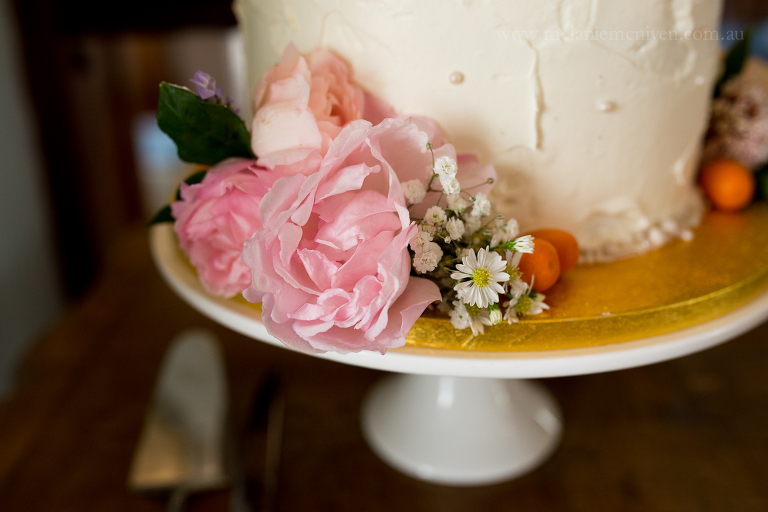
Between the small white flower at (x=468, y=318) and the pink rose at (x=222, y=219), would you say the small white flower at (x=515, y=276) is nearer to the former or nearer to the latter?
the small white flower at (x=468, y=318)

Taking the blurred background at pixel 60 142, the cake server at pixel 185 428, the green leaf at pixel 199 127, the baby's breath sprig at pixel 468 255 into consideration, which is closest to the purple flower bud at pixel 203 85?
the green leaf at pixel 199 127

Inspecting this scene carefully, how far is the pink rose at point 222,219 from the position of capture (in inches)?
23.2

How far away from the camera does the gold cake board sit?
57 cm

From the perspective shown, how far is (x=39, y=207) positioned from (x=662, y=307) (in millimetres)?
1760

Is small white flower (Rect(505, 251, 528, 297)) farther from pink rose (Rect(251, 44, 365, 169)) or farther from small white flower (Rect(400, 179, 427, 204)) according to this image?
pink rose (Rect(251, 44, 365, 169))

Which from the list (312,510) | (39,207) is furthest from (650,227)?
(39,207)

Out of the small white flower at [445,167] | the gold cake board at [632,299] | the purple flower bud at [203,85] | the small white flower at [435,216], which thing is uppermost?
the purple flower bud at [203,85]

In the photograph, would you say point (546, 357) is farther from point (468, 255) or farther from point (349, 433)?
point (349, 433)

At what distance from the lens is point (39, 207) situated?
1759mm

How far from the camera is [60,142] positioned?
174 cm

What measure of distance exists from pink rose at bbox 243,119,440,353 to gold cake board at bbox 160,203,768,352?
91 mm

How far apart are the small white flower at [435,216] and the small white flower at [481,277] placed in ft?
0.15

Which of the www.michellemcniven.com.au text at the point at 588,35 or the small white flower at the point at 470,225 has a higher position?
the www.michellemcniven.com.au text at the point at 588,35

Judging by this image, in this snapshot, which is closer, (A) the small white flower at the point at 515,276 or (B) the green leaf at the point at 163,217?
(A) the small white flower at the point at 515,276
